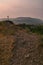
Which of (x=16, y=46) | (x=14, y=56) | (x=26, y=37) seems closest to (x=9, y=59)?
(x=14, y=56)

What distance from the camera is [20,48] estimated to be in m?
9.71

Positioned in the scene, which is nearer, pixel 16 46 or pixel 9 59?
pixel 9 59

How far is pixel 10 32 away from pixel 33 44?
2.10 m

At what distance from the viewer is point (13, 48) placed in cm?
961

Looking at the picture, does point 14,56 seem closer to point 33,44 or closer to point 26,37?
point 33,44

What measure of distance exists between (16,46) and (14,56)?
0.81 metres

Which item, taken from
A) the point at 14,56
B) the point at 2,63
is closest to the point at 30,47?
the point at 14,56

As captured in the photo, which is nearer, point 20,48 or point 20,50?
point 20,50

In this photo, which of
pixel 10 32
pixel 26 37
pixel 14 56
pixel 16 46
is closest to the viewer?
pixel 14 56

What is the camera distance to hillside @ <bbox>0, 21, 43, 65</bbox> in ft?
28.8

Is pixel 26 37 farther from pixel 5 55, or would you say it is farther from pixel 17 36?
pixel 5 55

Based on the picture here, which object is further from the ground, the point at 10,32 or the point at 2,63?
the point at 10,32

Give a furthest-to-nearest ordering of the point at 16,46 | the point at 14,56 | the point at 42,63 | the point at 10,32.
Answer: the point at 10,32, the point at 16,46, the point at 14,56, the point at 42,63

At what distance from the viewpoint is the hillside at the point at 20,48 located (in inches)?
346
